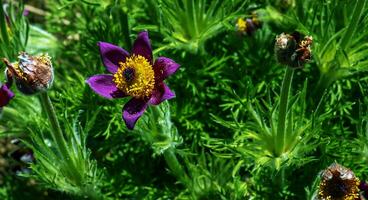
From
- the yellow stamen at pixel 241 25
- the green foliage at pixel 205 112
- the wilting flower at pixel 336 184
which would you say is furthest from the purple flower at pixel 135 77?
the yellow stamen at pixel 241 25

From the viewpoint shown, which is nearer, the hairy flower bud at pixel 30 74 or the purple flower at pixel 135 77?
the hairy flower bud at pixel 30 74

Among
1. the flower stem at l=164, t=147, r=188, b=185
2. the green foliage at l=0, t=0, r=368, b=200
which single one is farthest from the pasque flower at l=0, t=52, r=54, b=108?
the flower stem at l=164, t=147, r=188, b=185

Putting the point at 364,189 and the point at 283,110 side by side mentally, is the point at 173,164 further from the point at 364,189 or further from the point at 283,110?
the point at 364,189

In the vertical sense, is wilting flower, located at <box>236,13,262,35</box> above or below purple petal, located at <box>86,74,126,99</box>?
above

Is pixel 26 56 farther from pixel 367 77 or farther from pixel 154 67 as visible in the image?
pixel 367 77

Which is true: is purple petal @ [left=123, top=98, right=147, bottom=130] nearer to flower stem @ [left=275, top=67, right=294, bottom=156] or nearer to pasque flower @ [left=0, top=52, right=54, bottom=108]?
pasque flower @ [left=0, top=52, right=54, bottom=108]

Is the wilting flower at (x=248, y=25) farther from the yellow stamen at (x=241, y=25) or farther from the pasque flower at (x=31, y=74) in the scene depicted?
the pasque flower at (x=31, y=74)

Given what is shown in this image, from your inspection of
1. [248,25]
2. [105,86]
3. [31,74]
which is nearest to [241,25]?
[248,25]
